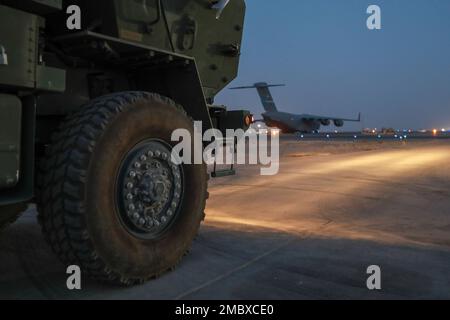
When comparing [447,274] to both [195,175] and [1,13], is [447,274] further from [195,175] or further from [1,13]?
[1,13]

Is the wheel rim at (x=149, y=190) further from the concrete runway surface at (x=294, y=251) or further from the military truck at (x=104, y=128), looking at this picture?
the concrete runway surface at (x=294, y=251)

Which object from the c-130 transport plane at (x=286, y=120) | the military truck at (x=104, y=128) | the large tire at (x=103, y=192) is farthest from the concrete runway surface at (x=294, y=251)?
the c-130 transport plane at (x=286, y=120)

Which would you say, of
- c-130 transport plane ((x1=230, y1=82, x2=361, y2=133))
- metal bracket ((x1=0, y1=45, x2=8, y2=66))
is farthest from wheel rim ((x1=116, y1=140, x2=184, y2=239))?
A: c-130 transport plane ((x1=230, y1=82, x2=361, y2=133))

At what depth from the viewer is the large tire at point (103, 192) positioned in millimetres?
3094

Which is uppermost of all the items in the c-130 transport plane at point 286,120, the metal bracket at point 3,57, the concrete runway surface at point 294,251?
the c-130 transport plane at point 286,120

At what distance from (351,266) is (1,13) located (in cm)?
342

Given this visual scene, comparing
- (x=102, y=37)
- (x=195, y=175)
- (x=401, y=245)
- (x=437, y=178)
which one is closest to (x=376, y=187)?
(x=437, y=178)

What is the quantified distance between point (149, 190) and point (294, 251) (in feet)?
6.09

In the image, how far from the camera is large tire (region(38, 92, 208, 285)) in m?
3.09

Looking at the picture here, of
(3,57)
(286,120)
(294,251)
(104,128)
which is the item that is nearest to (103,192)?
(104,128)

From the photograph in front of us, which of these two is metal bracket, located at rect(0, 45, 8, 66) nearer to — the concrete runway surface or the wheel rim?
the wheel rim

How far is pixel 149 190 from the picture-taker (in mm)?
3594

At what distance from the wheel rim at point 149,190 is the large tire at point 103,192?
0.01 metres

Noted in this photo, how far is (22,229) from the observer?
567cm
